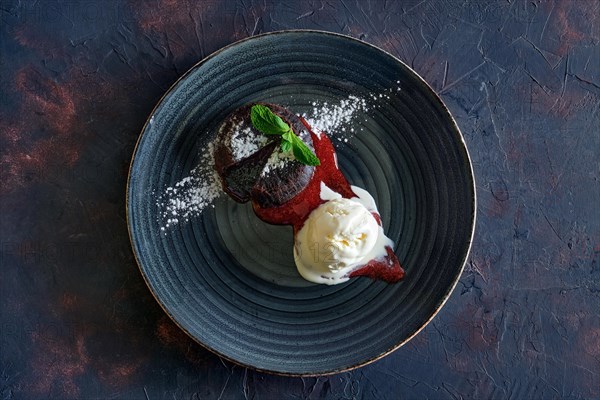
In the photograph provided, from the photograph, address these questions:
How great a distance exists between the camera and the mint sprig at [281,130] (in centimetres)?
168

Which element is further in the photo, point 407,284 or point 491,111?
point 491,111

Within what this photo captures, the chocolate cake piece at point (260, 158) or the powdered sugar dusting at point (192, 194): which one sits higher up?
the chocolate cake piece at point (260, 158)

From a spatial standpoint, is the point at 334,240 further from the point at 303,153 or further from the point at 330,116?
the point at 330,116

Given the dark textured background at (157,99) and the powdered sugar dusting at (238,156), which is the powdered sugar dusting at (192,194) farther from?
the dark textured background at (157,99)

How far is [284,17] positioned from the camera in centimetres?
188

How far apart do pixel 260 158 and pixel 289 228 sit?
25 cm

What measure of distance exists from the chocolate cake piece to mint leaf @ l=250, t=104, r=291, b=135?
0.13 feet

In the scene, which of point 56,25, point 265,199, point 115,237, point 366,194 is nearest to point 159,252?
point 115,237

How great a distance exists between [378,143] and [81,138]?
95 centimetres

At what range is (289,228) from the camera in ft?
6.03

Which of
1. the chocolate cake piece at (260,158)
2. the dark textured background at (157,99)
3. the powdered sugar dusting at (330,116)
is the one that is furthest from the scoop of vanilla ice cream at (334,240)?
the dark textured background at (157,99)

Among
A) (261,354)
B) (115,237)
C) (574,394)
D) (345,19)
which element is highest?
(345,19)

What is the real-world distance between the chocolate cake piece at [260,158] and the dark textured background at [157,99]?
301mm

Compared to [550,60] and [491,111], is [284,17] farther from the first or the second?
[550,60]
